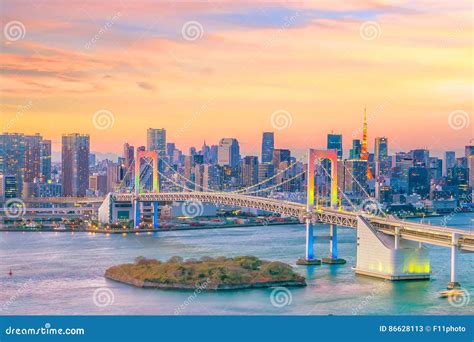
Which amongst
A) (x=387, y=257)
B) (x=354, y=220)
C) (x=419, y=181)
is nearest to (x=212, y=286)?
(x=387, y=257)

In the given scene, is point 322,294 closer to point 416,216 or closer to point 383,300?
point 383,300

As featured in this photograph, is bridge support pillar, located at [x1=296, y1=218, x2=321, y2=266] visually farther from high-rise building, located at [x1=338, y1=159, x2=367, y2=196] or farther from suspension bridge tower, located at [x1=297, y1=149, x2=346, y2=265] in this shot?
high-rise building, located at [x1=338, y1=159, x2=367, y2=196]

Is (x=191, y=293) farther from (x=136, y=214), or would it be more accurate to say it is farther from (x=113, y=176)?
(x=113, y=176)

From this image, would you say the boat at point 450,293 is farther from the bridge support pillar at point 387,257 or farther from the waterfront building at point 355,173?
the waterfront building at point 355,173

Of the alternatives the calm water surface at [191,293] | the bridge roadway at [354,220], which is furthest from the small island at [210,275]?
the bridge roadway at [354,220]

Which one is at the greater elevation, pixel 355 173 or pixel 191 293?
pixel 355 173

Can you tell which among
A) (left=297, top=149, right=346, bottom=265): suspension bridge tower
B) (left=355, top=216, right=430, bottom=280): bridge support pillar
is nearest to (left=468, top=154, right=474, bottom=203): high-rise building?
(left=297, top=149, right=346, bottom=265): suspension bridge tower
